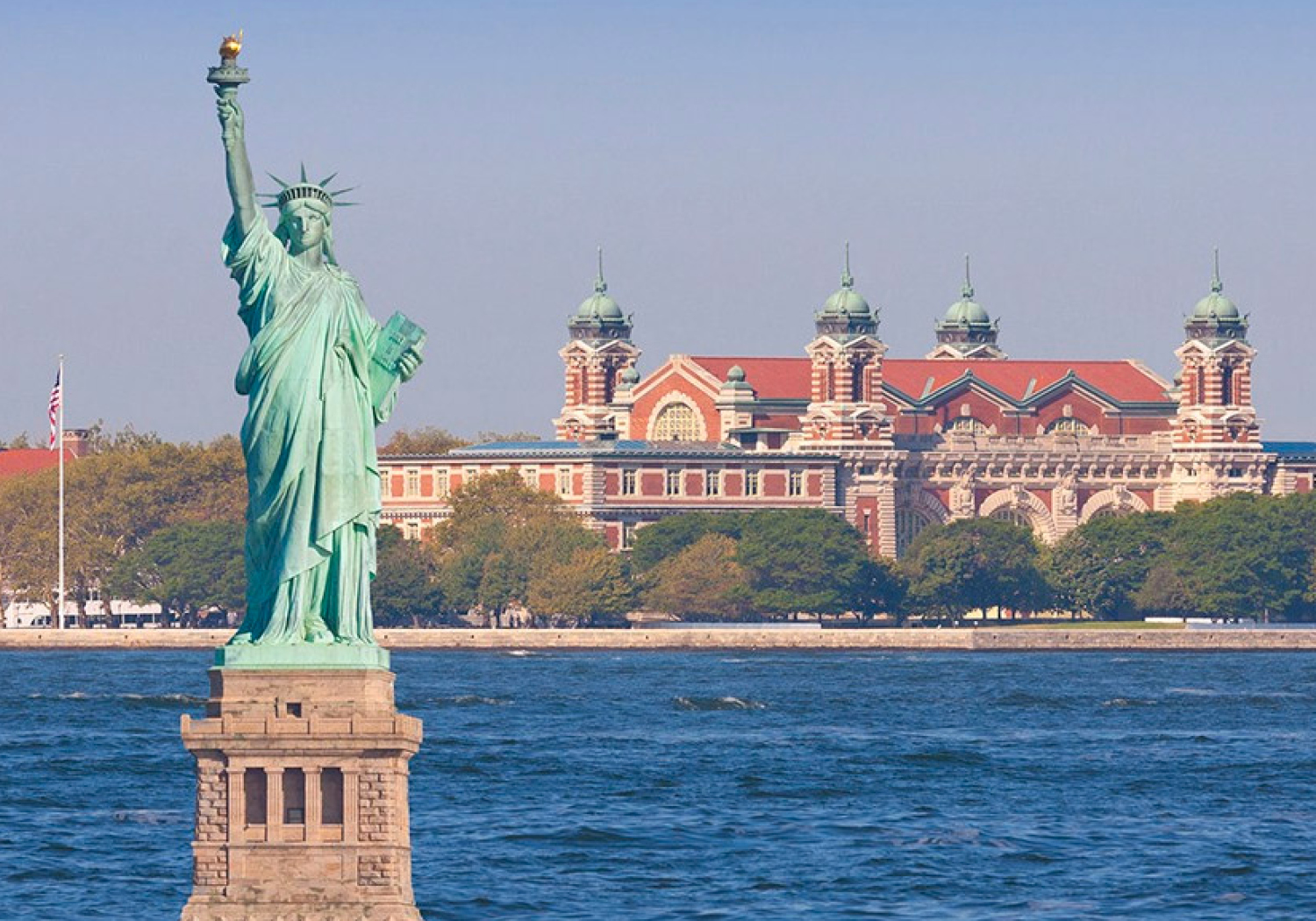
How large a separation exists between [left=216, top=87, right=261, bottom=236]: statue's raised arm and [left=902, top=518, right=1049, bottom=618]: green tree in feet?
502

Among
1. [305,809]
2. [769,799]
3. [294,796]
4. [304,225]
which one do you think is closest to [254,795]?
[294,796]

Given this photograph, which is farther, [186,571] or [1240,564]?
[1240,564]

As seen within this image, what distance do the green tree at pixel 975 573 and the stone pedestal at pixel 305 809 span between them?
153 metres

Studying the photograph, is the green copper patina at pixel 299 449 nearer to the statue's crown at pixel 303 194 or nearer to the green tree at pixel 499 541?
the statue's crown at pixel 303 194

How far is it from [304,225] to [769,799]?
38.8 m

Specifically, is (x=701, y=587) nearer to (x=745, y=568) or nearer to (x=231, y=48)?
(x=745, y=568)

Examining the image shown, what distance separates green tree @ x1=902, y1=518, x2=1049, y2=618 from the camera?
18738cm

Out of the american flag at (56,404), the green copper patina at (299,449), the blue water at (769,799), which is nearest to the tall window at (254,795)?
the green copper patina at (299,449)

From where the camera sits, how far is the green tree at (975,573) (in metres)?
187

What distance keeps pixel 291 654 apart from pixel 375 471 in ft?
6.57

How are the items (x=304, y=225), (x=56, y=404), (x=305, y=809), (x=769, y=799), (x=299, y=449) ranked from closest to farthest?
(x=305, y=809) → (x=299, y=449) → (x=304, y=225) → (x=769, y=799) → (x=56, y=404)

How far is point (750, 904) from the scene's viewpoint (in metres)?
51.7

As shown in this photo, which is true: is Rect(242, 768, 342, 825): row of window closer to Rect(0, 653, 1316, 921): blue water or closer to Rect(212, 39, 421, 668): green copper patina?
Rect(212, 39, 421, 668): green copper patina

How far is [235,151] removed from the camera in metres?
35.1
